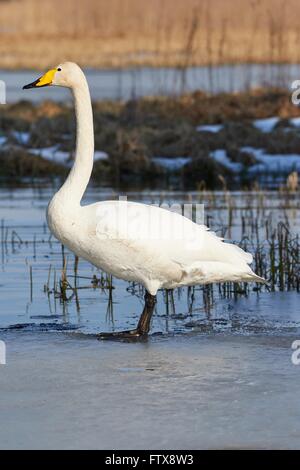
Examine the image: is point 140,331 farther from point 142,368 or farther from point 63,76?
point 63,76

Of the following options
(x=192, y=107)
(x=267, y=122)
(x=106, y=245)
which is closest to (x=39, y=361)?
(x=106, y=245)

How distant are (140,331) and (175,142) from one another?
13221 millimetres

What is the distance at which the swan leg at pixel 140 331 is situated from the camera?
693cm

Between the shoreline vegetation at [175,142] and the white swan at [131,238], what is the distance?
7.37 metres

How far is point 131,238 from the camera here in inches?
266

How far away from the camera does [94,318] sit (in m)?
7.62

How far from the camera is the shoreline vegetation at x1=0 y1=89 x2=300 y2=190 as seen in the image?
58.4 feet

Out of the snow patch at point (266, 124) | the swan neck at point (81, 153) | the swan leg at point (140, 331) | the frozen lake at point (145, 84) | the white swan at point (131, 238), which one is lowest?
the swan leg at point (140, 331)

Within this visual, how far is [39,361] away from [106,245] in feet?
3.21

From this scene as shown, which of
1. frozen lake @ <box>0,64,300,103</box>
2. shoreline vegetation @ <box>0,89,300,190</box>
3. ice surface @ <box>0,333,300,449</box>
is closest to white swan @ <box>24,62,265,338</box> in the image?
ice surface @ <box>0,333,300,449</box>

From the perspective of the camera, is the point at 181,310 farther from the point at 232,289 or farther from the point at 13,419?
the point at 13,419

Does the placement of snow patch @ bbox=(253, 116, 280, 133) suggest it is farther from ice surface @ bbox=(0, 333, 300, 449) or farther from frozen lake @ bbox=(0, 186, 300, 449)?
ice surface @ bbox=(0, 333, 300, 449)

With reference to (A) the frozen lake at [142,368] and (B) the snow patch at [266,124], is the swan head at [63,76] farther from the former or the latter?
(B) the snow patch at [266,124]

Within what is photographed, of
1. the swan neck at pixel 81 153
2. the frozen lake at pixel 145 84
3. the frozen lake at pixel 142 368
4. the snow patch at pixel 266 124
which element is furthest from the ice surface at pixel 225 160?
the swan neck at pixel 81 153
